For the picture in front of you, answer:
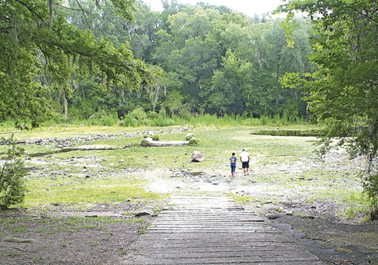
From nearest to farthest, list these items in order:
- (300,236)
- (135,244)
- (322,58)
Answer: (135,244)
(300,236)
(322,58)

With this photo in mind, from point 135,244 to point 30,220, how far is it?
2.43 metres

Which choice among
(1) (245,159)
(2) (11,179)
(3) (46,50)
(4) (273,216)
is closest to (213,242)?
(4) (273,216)

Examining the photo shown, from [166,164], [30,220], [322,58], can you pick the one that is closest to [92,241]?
[30,220]

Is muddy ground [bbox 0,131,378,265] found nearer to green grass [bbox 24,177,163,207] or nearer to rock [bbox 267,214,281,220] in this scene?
rock [bbox 267,214,281,220]

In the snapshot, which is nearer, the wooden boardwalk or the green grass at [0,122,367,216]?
the wooden boardwalk

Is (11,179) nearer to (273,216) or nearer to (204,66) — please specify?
(273,216)

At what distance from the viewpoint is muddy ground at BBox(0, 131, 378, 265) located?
364cm

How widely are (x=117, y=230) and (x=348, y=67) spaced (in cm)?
439

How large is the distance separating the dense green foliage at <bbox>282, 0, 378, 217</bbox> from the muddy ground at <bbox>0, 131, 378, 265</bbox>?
1.29m

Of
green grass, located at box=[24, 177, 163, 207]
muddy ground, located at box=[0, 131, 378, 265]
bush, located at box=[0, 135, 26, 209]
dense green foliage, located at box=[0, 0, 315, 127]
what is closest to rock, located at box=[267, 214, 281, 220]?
muddy ground, located at box=[0, 131, 378, 265]

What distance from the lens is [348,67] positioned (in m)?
4.73

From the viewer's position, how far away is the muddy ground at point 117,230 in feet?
11.9

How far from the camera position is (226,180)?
34.5ft

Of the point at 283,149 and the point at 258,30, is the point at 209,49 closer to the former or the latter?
the point at 258,30
